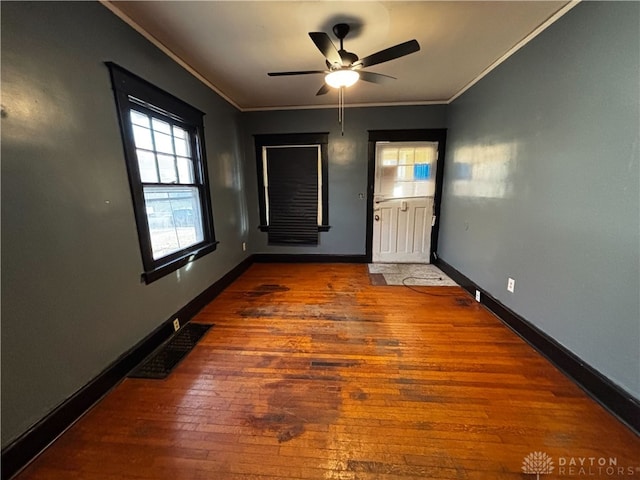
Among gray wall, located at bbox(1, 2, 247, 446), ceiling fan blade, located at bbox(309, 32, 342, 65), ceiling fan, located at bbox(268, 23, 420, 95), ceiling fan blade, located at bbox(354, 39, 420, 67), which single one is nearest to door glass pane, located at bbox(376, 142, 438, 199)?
ceiling fan, located at bbox(268, 23, 420, 95)

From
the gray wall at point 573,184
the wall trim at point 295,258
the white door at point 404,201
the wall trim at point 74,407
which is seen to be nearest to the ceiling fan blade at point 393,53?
the gray wall at point 573,184

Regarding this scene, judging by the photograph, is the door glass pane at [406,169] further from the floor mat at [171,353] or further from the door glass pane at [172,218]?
the floor mat at [171,353]

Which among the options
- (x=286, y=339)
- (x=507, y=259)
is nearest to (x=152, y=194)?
(x=286, y=339)

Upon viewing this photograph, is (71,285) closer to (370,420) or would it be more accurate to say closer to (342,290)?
(370,420)

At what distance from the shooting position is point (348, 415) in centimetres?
146

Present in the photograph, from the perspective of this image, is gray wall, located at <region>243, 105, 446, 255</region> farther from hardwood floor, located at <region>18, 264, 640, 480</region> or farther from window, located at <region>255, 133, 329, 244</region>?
hardwood floor, located at <region>18, 264, 640, 480</region>

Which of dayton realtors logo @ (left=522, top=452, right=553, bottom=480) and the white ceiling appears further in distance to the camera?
the white ceiling

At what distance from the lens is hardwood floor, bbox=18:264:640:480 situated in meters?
1.19

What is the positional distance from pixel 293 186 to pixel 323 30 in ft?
7.87

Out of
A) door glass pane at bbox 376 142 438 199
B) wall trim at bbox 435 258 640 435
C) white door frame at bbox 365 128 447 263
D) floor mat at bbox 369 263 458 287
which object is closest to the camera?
wall trim at bbox 435 258 640 435

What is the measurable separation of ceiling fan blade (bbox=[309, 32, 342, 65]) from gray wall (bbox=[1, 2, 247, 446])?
137 centimetres

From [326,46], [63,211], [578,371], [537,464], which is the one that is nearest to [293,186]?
[326,46]

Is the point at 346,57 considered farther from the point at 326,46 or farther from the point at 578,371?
the point at 578,371

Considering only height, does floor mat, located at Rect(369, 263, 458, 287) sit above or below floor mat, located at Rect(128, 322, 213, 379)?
below
